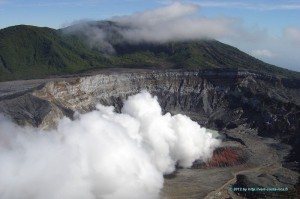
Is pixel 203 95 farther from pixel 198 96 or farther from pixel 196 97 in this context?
pixel 196 97

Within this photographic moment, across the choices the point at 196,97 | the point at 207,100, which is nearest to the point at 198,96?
the point at 196,97

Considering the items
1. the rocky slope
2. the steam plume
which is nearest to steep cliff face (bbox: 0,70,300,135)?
the rocky slope

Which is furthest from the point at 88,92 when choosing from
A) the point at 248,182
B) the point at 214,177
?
the point at 248,182

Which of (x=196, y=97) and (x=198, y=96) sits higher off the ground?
(x=198, y=96)

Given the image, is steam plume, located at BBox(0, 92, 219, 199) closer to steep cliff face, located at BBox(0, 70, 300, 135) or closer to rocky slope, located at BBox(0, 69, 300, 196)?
rocky slope, located at BBox(0, 69, 300, 196)

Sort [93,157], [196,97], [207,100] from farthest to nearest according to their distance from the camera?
[196,97] → [207,100] → [93,157]

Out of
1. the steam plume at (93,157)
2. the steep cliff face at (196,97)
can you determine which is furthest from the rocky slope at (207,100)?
the steam plume at (93,157)

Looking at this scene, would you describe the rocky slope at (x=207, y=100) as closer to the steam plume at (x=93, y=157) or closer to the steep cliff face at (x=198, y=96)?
the steep cliff face at (x=198, y=96)

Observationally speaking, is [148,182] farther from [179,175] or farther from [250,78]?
[250,78]
